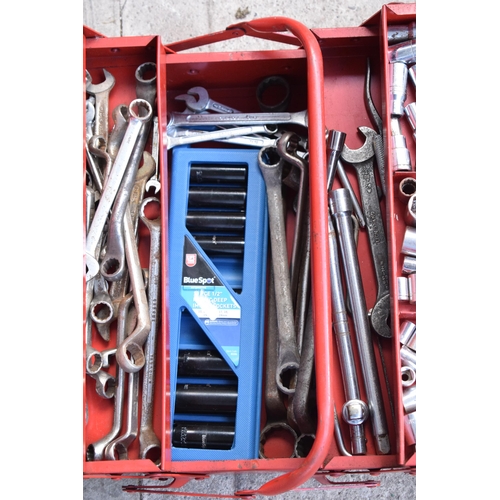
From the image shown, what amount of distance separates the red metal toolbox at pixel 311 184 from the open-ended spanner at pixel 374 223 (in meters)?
0.02

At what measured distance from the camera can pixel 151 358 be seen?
99 cm

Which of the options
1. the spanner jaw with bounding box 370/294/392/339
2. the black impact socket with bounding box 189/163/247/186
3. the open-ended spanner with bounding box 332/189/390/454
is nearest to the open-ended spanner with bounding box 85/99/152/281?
the black impact socket with bounding box 189/163/247/186

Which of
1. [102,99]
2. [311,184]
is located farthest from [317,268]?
[102,99]

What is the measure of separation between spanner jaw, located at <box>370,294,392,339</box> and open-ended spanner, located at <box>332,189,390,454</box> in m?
0.01

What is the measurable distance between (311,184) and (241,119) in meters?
0.22

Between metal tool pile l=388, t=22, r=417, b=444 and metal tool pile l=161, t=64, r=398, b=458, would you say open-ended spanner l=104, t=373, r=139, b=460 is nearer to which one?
metal tool pile l=161, t=64, r=398, b=458

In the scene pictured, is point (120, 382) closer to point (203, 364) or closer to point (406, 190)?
point (203, 364)

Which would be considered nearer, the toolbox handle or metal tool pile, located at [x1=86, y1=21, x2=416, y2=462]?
the toolbox handle

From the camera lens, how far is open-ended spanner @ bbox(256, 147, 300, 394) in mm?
991

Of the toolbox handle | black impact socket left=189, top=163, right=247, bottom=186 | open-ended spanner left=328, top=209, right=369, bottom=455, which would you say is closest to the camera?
the toolbox handle

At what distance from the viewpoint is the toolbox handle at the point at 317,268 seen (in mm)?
846

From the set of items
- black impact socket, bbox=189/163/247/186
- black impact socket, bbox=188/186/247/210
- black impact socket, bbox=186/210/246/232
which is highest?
black impact socket, bbox=189/163/247/186

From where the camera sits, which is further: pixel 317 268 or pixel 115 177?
pixel 115 177
